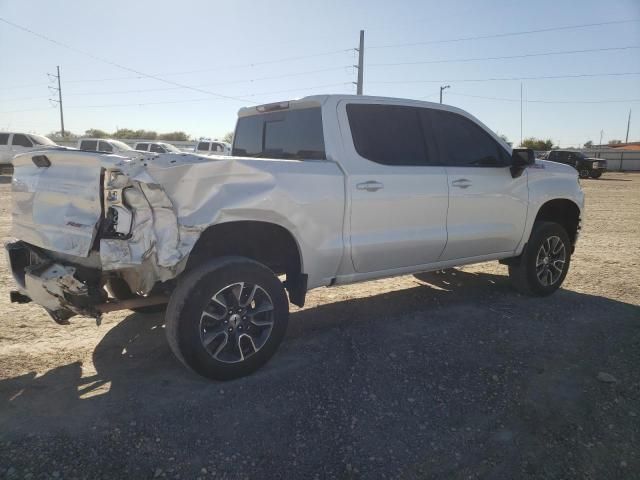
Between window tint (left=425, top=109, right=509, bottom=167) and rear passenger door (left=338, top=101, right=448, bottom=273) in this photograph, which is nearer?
rear passenger door (left=338, top=101, right=448, bottom=273)

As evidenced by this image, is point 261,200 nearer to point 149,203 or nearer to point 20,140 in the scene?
point 149,203

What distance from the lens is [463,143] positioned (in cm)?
465

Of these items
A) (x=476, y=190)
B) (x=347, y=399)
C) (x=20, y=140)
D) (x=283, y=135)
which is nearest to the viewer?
(x=347, y=399)

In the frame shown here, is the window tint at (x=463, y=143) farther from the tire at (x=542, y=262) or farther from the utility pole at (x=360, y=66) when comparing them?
the utility pole at (x=360, y=66)

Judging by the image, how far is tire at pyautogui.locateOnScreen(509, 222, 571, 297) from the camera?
5223mm

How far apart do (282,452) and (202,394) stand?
821 mm

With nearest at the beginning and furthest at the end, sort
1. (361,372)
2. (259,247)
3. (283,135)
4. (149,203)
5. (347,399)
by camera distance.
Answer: (149,203)
(347,399)
(361,372)
(259,247)
(283,135)

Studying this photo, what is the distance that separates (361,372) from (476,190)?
2.22 m

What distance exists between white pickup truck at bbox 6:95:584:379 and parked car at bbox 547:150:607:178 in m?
30.3

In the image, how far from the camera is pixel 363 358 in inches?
144

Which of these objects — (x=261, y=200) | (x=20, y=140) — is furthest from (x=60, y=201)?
(x=20, y=140)

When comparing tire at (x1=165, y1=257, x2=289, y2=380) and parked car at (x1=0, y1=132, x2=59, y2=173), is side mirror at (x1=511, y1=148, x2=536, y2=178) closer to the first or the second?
tire at (x1=165, y1=257, x2=289, y2=380)

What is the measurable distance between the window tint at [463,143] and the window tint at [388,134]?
24 centimetres

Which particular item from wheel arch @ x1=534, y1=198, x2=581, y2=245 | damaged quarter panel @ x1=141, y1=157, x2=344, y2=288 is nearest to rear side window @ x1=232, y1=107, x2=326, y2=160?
damaged quarter panel @ x1=141, y1=157, x2=344, y2=288
